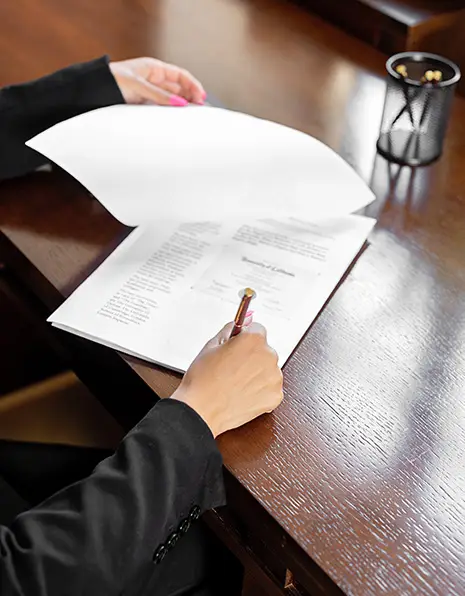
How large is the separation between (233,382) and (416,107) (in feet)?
1.86

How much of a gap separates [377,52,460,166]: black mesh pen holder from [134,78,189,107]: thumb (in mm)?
311

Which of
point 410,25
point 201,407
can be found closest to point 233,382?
point 201,407

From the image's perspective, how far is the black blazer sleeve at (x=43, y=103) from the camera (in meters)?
1.17

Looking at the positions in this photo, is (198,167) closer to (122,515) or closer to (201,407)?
(201,407)

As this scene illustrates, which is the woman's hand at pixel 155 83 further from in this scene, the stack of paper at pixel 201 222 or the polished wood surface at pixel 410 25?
the polished wood surface at pixel 410 25

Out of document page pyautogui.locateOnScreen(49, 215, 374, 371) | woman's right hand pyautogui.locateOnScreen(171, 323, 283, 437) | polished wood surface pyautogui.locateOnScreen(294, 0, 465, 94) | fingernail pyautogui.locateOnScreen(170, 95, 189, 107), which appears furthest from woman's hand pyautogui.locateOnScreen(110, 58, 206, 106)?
woman's right hand pyautogui.locateOnScreen(171, 323, 283, 437)

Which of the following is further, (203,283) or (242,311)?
(203,283)

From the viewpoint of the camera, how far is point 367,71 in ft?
4.76

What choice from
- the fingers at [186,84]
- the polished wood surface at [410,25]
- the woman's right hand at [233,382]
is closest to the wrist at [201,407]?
the woman's right hand at [233,382]

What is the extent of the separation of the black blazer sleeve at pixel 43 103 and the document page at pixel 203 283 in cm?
23

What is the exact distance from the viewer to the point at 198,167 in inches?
44.6

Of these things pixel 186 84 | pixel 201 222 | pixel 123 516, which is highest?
pixel 186 84

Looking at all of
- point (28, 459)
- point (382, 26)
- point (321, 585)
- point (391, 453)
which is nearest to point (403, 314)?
point (391, 453)

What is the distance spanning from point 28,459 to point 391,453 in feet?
1.83
